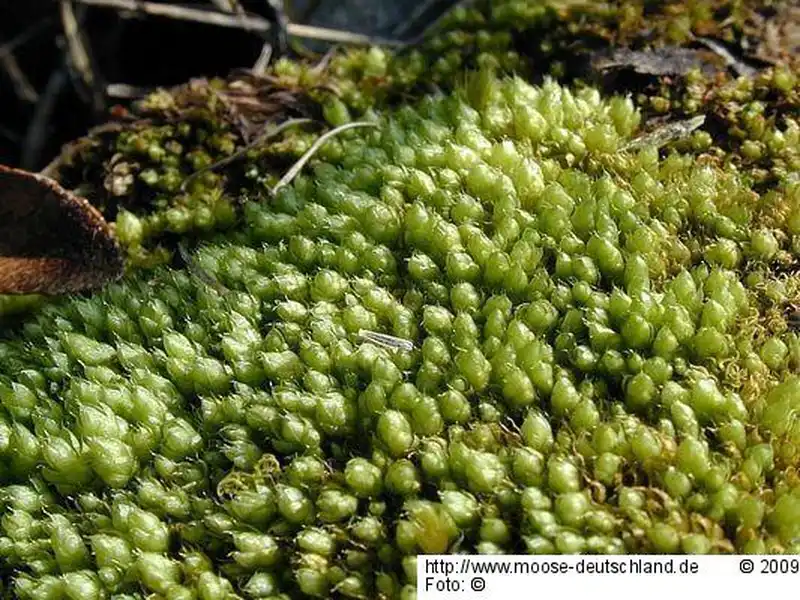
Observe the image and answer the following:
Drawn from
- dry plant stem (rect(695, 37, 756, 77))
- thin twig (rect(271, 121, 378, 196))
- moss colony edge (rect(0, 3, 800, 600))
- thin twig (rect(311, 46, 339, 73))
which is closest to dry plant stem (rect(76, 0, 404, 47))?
thin twig (rect(311, 46, 339, 73))

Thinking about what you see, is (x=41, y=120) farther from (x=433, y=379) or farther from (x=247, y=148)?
(x=433, y=379)

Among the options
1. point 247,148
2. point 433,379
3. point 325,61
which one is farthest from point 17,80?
point 433,379

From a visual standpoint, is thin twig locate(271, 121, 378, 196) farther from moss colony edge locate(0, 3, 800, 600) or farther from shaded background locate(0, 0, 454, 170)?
shaded background locate(0, 0, 454, 170)

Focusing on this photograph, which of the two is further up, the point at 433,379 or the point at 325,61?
the point at 325,61

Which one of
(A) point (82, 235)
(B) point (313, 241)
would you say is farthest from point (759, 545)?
(A) point (82, 235)

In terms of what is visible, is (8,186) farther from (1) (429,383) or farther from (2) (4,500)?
(1) (429,383)

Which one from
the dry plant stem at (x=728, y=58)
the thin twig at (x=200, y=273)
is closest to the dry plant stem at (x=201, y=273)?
the thin twig at (x=200, y=273)
